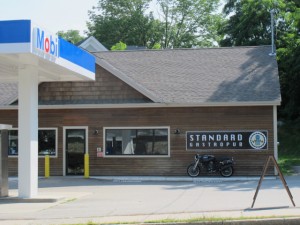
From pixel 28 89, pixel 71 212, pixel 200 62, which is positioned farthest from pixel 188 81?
pixel 71 212

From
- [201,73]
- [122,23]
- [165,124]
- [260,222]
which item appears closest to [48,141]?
[165,124]

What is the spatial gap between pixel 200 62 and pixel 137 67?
3.25m

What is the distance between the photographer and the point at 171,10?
68.7m

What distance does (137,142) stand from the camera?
23.7m

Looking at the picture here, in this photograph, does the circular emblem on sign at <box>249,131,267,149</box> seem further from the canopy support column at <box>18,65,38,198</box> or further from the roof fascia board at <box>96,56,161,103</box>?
the canopy support column at <box>18,65,38,198</box>

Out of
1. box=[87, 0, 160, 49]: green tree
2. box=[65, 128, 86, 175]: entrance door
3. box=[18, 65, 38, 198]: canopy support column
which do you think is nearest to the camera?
box=[18, 65, 38, 198]: canopy support column

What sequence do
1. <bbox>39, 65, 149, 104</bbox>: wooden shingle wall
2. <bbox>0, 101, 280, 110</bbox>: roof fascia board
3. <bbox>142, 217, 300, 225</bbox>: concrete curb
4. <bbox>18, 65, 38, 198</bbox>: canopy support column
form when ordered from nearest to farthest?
1. <bbox>142, 217, 300, 225</bbox>: concrete curb
2. <bbox>18, 65, 38, 198</bbox>: canopy support column
3. <bbox>0, 101, 280, 110</bbox>: roof fascia board
4. <bbox>39, 65, 149, 104</bbox>: wooden shingle wall

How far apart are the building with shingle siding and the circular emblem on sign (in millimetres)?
26

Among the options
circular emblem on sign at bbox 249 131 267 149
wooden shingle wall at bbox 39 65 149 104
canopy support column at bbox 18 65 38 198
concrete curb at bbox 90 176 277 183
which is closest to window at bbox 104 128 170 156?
concrete curb at bbox 90 176 277 183

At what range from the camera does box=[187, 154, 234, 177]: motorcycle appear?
74.0 ft

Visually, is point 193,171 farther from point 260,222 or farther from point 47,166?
point 260,222

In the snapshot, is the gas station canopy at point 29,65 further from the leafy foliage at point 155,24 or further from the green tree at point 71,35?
the green tree at point 71,35

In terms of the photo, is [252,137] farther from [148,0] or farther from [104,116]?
[148,0]

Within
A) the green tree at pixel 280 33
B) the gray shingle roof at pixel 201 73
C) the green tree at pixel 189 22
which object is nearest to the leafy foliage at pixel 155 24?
the green tree at pixel 189 22
